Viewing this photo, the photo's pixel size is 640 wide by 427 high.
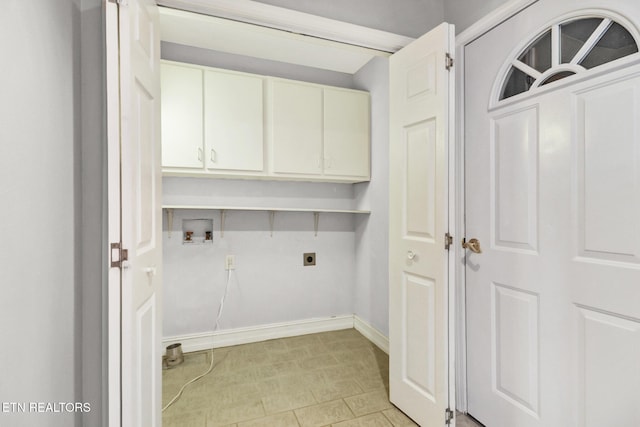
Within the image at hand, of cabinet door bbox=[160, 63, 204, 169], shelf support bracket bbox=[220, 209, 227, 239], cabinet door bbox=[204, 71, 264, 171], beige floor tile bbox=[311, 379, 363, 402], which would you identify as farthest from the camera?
shelf support bracket bbox=[220, 209, 227, 239]

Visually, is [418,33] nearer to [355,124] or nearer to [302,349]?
[355,124]

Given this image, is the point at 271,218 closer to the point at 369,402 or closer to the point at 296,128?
the point at 296,128

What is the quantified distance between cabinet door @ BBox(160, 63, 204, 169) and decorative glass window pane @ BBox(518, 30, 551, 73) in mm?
2120

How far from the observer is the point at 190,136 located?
238 centimetres

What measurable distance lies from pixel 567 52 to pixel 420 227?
98 cm

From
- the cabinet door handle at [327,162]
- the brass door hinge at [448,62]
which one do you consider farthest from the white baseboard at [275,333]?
Result: the brass door hinge at [448,62]

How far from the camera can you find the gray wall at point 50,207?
759 mm

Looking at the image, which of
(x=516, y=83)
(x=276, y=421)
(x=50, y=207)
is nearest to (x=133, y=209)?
(x=50, y=207)

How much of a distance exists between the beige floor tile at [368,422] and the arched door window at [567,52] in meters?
1.86

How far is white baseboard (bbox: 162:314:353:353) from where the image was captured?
265cm

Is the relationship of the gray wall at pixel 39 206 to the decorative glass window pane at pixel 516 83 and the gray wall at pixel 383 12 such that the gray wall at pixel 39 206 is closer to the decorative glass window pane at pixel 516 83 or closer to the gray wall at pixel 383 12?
the gray wall at pixel 383 12

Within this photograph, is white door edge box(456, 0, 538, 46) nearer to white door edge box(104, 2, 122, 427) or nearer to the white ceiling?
the white ceiling

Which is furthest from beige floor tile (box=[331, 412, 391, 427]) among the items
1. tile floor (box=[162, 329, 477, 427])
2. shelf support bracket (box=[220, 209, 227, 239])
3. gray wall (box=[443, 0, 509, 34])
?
gray wall (box=[443, 0, 509, 34])

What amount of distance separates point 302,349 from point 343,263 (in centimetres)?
92
